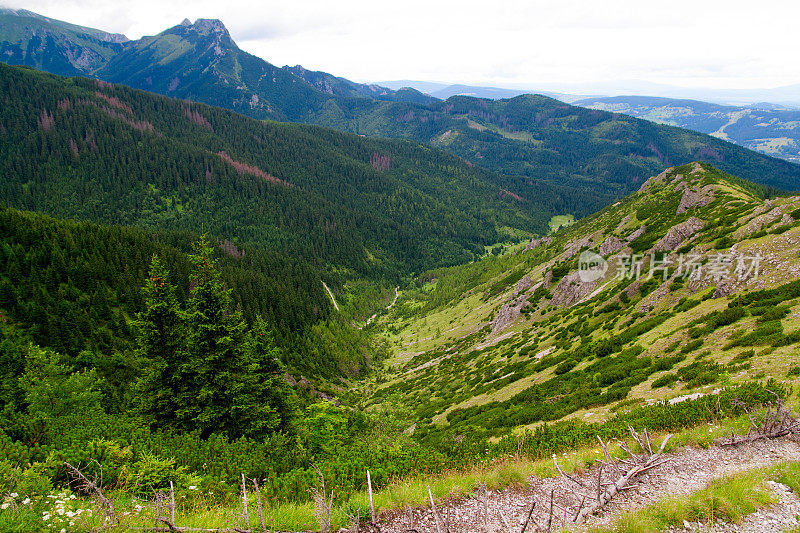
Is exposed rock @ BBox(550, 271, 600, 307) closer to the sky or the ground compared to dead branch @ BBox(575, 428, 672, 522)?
closer to the ground

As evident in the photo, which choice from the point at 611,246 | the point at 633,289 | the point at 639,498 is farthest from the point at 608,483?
the point at 611,246

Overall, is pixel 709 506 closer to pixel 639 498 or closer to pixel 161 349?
pixel 639 498

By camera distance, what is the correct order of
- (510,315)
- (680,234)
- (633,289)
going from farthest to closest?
(510,315) < (680,234) < (633,289)

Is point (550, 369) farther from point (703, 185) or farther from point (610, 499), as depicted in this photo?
point (703, 185)

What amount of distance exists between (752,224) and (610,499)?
41170 mm

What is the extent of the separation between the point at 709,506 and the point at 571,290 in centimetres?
5639

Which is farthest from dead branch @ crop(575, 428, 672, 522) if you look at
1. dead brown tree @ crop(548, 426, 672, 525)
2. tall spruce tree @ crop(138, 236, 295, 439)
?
tall spruce tree @ crop(138, 236, 295, 439)

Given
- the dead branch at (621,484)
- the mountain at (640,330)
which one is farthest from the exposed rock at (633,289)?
the dead branch at (621,484)

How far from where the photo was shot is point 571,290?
62.2 m

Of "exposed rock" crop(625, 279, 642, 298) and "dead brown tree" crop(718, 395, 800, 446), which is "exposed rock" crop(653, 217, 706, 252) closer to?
"exposed rock" crop(625, 279, 642, 298)

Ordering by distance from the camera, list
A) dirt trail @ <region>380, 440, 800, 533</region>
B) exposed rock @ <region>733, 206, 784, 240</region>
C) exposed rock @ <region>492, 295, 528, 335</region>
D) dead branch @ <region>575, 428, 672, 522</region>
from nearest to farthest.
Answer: dirt trail @ <region>380, 440, 800, 533</region> < dead branch @ <region>575, 428, 672, 522</region> < exposed rock @ <region>733, 206, 784, 240</region> < exposed rock @ <region>492, 295, 528, 335</region>

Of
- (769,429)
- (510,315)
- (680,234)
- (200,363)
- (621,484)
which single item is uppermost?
(680,234)

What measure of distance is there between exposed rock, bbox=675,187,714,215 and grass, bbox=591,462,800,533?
2972 inches

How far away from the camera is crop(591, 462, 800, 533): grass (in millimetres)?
9734
